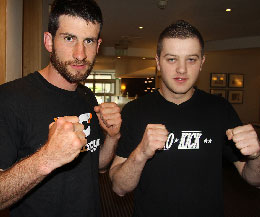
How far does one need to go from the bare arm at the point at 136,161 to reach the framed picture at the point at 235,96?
23.7 ft

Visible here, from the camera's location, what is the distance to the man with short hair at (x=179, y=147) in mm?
1224

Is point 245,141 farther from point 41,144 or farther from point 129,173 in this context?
point 41,144

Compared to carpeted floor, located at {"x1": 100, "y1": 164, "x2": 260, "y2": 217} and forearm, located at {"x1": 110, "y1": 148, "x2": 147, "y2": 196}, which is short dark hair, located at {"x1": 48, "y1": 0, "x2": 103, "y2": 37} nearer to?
forearm, located at {"x1": 110, "y1": 148, "x2": 147, "y2": 196}

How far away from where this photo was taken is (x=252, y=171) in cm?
126

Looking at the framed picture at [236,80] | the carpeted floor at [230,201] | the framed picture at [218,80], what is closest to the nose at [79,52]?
the carpeted floor at [230,201]

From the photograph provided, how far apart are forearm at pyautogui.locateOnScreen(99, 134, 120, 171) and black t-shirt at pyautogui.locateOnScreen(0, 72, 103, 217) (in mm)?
180

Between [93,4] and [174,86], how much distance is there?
61 centimetres

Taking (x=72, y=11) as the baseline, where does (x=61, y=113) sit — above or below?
below

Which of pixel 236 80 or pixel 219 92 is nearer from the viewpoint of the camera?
pixel 219 92

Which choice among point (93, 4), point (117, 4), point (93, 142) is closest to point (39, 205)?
point (93, 142)

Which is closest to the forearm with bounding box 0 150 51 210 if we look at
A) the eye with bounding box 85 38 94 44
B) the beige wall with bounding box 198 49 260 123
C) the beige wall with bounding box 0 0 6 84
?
the eye with bounding box 85 38 94 44

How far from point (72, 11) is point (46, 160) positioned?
0.76 m

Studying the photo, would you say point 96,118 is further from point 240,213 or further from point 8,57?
point 240,213

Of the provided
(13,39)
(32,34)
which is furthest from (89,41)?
(32,34)
